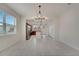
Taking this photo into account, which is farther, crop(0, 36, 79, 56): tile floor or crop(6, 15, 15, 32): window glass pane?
crop(6, 15, 15, 32): window glass pane

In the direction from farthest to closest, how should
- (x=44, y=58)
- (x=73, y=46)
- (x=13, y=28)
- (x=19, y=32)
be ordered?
(x=19, y=32), (x=13, y=28), (x=73, y=46), (x=44, y=58)

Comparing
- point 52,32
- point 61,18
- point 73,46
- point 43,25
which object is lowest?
point 73,46

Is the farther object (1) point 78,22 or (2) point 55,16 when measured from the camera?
(2) point 55,16

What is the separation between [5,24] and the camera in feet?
16.4

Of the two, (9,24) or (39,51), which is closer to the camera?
(39,51)

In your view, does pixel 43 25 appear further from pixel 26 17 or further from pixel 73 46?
pixel 73 46

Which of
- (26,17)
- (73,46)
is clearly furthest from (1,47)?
(73,46)

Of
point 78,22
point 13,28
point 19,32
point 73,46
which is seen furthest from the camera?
point 19,32

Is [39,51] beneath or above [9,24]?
beneath

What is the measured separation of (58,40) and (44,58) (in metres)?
6.19

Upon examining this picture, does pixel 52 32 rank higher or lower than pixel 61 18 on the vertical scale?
lower

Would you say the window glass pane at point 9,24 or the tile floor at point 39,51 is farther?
the window glass pane at point 9,24

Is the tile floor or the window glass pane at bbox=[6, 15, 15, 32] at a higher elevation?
the window glass pane at bbox=[6, 15, 15, 32]

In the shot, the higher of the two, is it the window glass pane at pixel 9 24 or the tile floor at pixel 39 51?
the window glass pane at pixel 9 24
